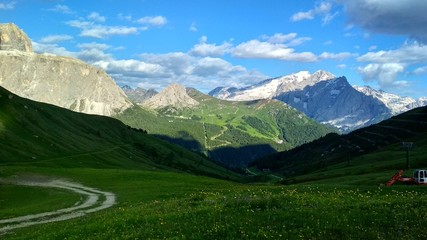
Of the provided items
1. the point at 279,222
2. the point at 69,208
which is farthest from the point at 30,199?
the point at 279,222

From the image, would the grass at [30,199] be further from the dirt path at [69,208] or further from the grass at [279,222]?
the grass at [279,222]

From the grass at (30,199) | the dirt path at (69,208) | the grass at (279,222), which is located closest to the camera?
the grass at (279,222)

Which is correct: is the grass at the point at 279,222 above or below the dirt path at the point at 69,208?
above

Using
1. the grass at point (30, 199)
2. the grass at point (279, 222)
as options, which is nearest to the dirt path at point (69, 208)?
the grass at point (30, 199)

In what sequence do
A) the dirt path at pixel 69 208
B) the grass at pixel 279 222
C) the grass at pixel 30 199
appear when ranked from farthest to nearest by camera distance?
the grass at pixel 30 199, the dirt path at pixel 69 208, the grass at pixel 279 222

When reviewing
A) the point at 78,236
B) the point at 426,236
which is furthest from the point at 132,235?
the point at 426,236

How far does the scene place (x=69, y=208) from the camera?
55.1 meters

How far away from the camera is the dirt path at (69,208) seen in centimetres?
4494

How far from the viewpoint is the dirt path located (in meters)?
44.9

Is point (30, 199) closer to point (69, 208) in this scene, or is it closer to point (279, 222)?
point (69, 208)

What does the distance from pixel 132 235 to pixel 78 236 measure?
4.78m

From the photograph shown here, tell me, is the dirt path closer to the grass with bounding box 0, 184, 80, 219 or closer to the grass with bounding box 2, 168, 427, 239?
the grass with bounding box 0, 184, 80, 219

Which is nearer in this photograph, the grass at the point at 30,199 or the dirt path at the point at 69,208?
the dirt path at the point at 69,208

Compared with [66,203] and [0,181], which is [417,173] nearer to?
[66,203]
